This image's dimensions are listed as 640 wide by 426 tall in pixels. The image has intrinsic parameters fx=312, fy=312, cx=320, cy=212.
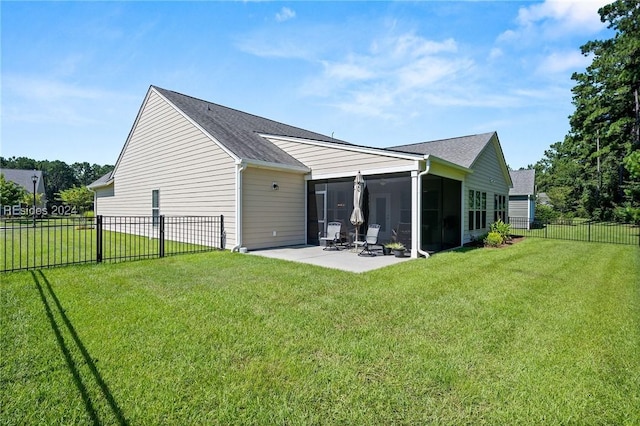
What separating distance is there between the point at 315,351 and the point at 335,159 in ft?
26.9

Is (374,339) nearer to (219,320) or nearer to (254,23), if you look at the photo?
(219,320)

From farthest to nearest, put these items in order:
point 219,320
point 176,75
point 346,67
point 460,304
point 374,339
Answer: point 176,75
point 346,67
point 460,304
point 219,320
point 374,339

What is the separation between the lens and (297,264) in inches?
302

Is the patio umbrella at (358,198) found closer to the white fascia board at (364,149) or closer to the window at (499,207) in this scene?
the white fascia board at (364,149)

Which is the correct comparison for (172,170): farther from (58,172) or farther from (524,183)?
(58,172)

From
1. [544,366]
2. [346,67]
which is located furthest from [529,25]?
[544,366]

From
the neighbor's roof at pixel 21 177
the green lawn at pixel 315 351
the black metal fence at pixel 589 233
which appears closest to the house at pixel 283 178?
the black metal fence at pixel 589 233

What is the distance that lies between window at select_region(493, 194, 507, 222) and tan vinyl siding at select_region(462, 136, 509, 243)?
26cm

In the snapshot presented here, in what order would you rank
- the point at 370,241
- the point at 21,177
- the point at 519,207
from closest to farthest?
the point at 370,241 < the point at 519,207 < the point at 21,177

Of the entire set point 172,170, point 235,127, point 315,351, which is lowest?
point 315,351

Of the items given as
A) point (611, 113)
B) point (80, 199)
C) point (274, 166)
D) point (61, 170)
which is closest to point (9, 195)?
point (80, 199)

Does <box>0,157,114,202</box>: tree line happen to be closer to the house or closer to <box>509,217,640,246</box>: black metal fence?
the house

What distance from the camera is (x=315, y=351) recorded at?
3.20m

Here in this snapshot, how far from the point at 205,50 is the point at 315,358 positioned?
10809mm
